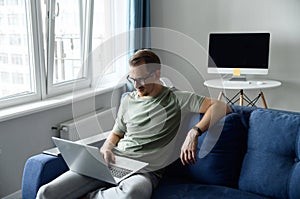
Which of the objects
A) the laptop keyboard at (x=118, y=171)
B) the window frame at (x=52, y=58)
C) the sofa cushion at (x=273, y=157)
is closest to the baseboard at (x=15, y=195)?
the window frame at (x=52, y=58)

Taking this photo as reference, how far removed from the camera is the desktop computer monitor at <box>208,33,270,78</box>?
A: 327 cm

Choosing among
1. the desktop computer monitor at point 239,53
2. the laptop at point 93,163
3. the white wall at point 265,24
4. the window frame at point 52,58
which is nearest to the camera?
the laptop at point 93,163

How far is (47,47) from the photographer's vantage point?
2762 millimetres

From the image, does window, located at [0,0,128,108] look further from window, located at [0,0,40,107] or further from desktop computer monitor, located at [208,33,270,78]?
desktop computer monitor, located at [208,33,270,78]

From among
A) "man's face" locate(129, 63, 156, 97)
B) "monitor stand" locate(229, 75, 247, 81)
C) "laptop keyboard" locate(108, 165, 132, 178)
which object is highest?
"man's face" locate(129, 63, 156, 97)

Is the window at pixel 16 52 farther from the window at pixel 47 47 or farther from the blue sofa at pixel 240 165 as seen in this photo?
the blue sofa at pixel 240 165

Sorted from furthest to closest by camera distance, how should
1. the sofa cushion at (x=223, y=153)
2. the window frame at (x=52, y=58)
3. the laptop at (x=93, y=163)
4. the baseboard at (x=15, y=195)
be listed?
the window frame at (x=52, y=58) → the baseboard at (x=15, y=195) → the sofa cushion at (x=223, y=153) → the laptop at (x=93, y=163)

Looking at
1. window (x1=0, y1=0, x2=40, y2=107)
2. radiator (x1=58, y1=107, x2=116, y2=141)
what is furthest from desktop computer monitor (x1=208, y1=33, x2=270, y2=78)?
window (x1=0, y1=0, x2=40, y2=107)

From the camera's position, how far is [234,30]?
3.67 m

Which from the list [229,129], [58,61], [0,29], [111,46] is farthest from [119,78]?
[229,129]

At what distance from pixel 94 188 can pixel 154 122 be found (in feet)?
1.50

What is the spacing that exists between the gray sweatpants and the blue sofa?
0.10m

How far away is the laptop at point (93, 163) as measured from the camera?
5.07 ft

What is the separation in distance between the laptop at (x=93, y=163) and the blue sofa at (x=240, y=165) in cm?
15
